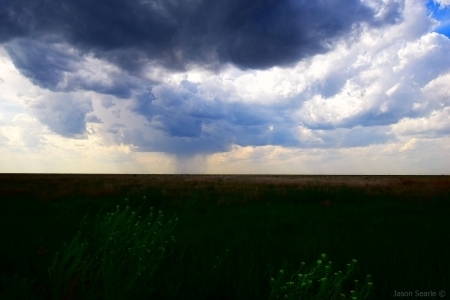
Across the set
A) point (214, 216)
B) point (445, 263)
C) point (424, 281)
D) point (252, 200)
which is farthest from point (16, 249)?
point (252, 200)

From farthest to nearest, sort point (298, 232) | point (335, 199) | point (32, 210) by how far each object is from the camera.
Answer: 1. point (335, 199)
2. point (32, 210)
3. point (298, 232)

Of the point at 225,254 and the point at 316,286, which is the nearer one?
the point at 316,286

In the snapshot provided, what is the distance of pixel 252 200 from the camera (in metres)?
15.3

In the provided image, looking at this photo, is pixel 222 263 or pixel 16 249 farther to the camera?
pixel 16 249

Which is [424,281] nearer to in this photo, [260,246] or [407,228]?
[260,246]

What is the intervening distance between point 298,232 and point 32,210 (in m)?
10.1

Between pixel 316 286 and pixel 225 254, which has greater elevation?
pixel 225 254

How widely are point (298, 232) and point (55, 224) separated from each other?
689 cm

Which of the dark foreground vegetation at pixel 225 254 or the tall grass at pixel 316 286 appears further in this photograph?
the dark foreground vegetation at pixel 225 254

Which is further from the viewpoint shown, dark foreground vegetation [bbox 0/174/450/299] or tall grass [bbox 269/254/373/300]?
dark foreground vegetation [bbox 0/174/450/299]

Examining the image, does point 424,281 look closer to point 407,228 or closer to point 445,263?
point 445,263

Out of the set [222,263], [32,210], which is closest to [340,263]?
[222,263]

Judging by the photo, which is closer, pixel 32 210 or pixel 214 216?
pixel 214 216

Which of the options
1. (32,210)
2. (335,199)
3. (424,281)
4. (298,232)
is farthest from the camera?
(335,199)
